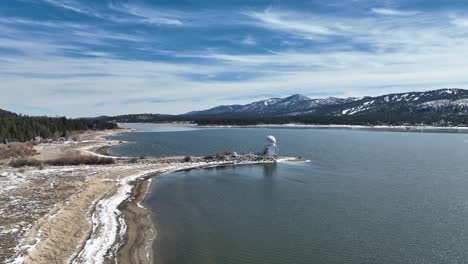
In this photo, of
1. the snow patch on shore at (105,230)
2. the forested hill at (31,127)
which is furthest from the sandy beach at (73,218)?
the forested hill at (31,127)

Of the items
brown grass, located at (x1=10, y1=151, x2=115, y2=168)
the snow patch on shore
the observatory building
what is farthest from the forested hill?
the snow patch on shore

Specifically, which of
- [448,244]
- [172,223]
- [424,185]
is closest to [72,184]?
[172,223]

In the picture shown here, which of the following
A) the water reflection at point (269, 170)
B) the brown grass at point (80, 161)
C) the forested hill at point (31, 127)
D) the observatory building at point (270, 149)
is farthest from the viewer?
the forested hill at point (31, 127)

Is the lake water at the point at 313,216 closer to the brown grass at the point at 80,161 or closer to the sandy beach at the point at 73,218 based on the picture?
the sandy beach at the point at 73,218

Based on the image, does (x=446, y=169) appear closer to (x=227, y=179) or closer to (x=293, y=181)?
(x=293, y=181)

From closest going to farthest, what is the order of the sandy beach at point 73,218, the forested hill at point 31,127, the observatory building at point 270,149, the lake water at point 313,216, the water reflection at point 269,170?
the sandy beach at point 73,218 < the lake water at point 313,216 < the water reflection at point 269,170 < the observatory building at point 270,149 < the forested hill at point 31,127

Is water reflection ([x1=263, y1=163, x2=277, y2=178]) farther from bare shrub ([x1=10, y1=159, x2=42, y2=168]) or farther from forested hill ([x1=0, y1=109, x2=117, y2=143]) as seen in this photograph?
forested hill ([x1=0, y1=109, x2=117, y2=143])

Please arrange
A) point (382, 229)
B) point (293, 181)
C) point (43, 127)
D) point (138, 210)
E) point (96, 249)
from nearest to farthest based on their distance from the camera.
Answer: point (96, 249), point (382, 229), point (138, 210), point (293, 181), point (43, 127)
